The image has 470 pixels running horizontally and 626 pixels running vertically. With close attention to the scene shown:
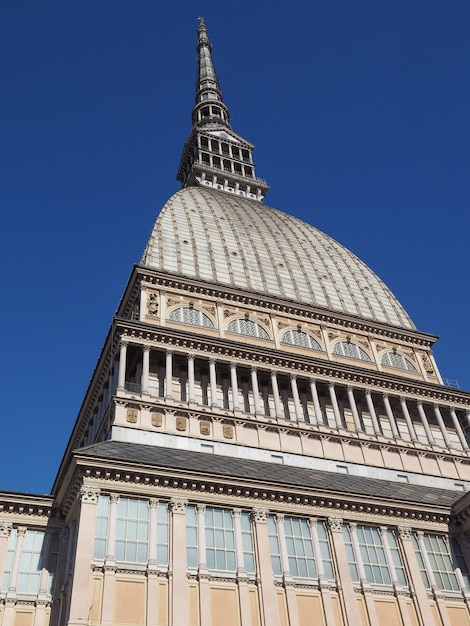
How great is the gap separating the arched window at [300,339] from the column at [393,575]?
18.3 m

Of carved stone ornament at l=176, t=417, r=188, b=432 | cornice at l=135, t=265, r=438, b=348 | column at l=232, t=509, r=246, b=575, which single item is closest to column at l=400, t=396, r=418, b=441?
cornice at l=135, t=265, r=438, b=348

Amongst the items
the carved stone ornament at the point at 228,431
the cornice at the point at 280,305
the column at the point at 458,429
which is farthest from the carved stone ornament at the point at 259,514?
the cornice at the point at 280,305

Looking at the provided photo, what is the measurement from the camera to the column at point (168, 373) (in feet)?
128

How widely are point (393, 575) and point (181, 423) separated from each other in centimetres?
1411

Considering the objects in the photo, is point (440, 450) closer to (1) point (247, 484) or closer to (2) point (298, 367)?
(2) point (298, 367)

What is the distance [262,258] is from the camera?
57.3m

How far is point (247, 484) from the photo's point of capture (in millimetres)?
30547

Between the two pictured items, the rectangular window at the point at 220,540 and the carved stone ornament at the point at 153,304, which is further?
the carved stone ornament at the point at 153,304

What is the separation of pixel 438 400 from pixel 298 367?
11.2 m

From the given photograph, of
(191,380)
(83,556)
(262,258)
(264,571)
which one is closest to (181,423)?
(191,380)

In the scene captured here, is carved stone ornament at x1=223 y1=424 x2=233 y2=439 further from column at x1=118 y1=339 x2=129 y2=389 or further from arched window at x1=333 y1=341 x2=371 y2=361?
arched window at x1=333 y1=341 x2=371 y2=361

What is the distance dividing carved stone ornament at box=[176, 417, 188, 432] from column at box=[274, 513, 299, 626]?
29.3ft

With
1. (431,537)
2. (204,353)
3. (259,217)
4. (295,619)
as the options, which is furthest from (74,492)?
(259,217)

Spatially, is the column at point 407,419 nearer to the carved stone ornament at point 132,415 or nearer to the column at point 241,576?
the column at point 241,576
